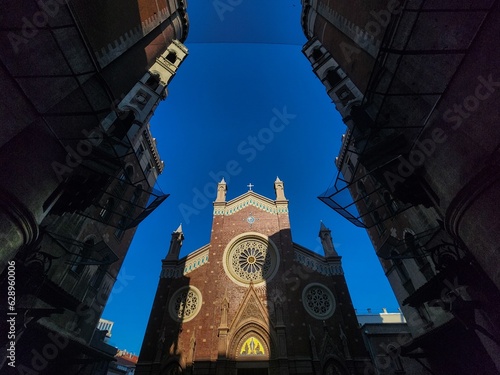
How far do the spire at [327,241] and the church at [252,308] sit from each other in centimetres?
10

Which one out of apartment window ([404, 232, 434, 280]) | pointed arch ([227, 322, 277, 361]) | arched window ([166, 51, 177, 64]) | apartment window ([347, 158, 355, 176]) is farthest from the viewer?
apartment window ([347, 158, 355, 176])

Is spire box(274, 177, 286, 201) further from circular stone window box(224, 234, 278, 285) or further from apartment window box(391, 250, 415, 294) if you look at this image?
apartment window box(391, 250, 415, 294)

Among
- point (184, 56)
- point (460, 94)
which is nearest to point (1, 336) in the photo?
point (460, 94)

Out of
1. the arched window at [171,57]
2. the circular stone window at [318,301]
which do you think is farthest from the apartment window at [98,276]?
the circular stone window at [318,301]

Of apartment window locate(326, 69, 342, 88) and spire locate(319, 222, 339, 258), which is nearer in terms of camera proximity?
apartment window locate(326, 69, 342, 88)

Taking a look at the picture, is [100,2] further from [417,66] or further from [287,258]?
[287,258]

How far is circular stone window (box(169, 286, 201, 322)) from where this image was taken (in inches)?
775

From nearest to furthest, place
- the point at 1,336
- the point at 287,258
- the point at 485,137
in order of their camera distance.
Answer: the point at 485,137 < the point at 1,336 < the point at 287,258

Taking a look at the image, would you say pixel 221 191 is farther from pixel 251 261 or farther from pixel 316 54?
pixel 316 54

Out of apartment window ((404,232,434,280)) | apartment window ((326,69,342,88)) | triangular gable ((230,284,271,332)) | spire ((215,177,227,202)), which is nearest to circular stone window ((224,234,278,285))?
triangular gable ((230,284,271,332))

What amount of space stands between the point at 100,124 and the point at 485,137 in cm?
1097

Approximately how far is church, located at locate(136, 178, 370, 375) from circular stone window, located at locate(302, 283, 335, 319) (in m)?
0.08

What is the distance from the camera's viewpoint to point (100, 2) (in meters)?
8.66

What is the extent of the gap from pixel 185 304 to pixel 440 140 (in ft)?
69.2
